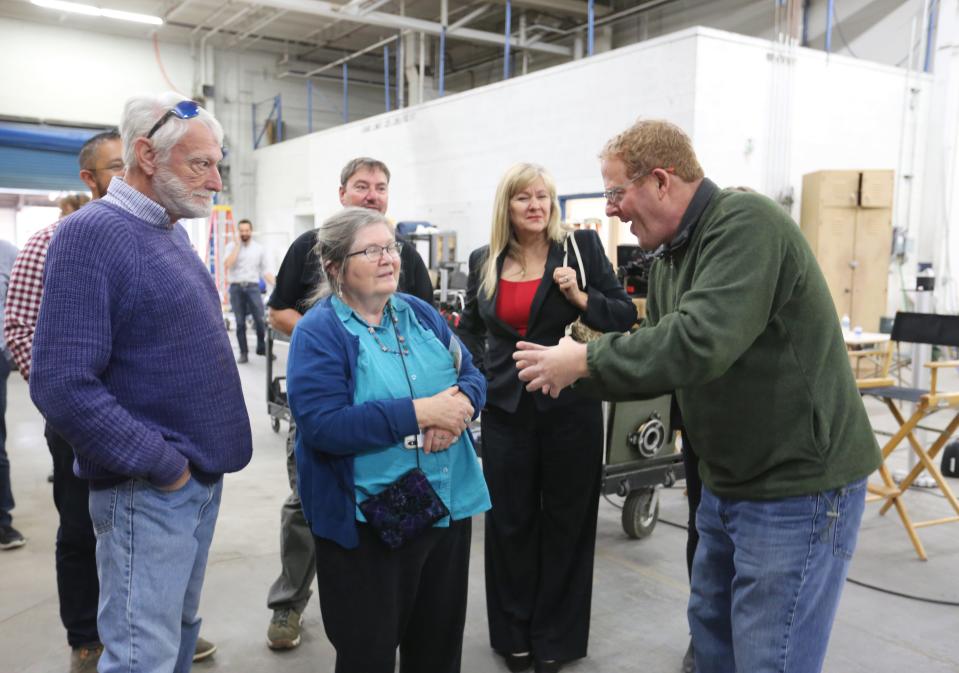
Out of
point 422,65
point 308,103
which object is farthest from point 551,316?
point 308,103

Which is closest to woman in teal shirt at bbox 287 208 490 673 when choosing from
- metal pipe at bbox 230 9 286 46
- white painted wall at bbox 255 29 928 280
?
white painted wall at bbox 255 29 928 280

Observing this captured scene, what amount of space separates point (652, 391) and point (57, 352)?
1094mm

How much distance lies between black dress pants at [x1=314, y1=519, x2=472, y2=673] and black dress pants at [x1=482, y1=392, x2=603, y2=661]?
677 millimetres

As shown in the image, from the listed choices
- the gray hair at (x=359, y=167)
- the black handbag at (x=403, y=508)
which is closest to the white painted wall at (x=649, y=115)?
the gray hair at (x=359, y=167)

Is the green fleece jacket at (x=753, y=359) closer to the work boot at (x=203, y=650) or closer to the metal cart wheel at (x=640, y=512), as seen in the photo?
the work boot at (x=203, y=650)

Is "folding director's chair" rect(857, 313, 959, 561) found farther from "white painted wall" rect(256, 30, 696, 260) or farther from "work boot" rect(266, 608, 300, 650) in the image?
"white painted wall" rect(256, 30, 696, 260)

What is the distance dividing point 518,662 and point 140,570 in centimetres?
138

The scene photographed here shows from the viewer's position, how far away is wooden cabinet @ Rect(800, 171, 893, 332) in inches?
293

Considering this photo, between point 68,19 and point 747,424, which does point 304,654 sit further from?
point 68,19

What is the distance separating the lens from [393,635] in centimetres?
172

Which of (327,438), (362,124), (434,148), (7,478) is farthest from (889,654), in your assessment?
(362,124)

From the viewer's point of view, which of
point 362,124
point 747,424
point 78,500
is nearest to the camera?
point 747,424

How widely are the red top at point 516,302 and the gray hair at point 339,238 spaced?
716 mm

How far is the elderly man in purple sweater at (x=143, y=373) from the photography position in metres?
1.43
